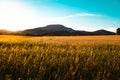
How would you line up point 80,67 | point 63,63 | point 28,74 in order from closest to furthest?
point 28,74 → point 80,67 → point 63,63

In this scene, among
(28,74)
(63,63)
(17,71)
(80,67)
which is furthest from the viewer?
(63,63)

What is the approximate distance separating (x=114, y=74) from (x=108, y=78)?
0.40 meters

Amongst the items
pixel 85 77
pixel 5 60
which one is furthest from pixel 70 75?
pixel 5 60

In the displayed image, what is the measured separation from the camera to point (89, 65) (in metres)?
3.73

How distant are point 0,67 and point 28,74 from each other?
0.60 metres

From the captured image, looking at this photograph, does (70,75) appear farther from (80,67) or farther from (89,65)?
(89,65)

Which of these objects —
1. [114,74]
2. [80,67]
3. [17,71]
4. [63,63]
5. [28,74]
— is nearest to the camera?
[28,74]

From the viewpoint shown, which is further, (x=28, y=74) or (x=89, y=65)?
(x=89, y=65)

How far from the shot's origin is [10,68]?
3.17 m

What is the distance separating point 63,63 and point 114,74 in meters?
0.96

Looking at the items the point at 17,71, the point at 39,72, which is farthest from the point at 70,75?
the point at 17,71

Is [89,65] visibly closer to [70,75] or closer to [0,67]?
[70,75]

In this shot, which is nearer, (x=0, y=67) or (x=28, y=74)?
(x=28, y=74)

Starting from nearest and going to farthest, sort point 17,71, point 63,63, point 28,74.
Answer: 1. point 28,74
2. point 17,71
3. point 63,63
